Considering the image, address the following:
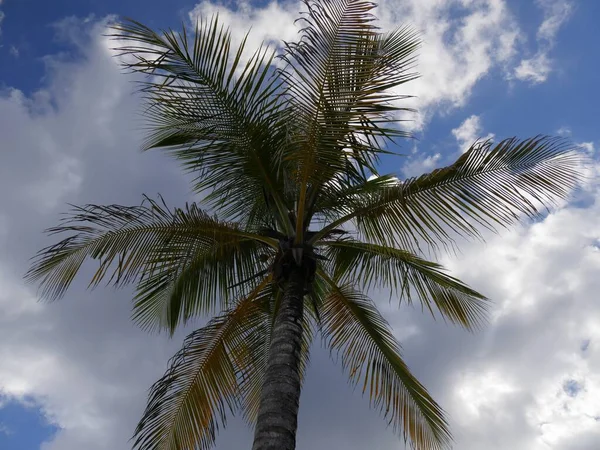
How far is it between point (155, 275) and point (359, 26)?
4.15m

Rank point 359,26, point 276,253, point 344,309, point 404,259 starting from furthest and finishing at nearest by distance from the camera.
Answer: point 344,309
point 404,259
point 276,253
point 359,26

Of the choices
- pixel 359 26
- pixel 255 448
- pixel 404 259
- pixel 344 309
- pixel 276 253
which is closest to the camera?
pixel 255 448

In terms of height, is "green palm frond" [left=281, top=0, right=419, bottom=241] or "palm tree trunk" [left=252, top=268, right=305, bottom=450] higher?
"green palm frond" [left=281, top=0, right=419, bottom=241]

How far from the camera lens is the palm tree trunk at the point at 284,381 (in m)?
5.57

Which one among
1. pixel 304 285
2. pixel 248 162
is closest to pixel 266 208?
pixel 248 162

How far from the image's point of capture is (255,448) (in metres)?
5.52

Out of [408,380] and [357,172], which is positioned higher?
[357,172]

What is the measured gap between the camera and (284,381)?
6.05 metres

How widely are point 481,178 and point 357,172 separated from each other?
1488 millimetres

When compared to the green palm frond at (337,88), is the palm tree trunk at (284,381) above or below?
below

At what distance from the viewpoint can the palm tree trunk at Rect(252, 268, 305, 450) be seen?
219 inches

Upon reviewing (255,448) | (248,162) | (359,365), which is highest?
(248,162)

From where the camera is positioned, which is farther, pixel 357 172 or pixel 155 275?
pixel 155 275

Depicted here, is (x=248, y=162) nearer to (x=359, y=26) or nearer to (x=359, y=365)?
(x=359, y=26)
